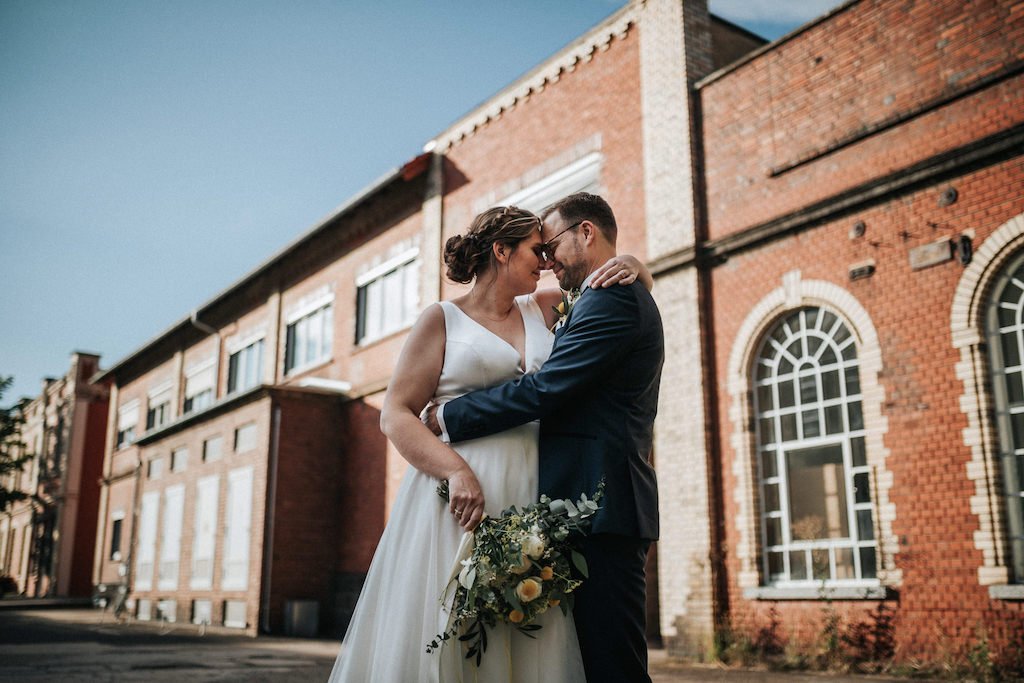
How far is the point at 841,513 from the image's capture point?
921 centimetres

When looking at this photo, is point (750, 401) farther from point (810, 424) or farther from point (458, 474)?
point (458, 474)

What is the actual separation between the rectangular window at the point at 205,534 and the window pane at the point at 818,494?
1337 centimetres

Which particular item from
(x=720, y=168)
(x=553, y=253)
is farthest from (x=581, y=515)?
(x=720, y=168)

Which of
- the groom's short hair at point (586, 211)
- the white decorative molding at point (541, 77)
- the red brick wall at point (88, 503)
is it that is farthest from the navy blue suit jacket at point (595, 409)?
the red brick wall at point (88, 503)

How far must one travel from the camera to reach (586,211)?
2.83m

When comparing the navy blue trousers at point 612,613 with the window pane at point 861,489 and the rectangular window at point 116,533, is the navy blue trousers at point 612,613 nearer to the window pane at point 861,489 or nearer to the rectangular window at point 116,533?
the window pane at point 861,489

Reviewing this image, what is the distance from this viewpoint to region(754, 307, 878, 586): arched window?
9039mm

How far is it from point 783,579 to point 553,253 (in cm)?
784

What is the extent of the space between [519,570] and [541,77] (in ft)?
42.6

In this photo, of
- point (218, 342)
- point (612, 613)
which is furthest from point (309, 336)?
point (612, 613)

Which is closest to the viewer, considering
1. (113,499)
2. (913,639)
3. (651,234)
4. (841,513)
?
(913,639)

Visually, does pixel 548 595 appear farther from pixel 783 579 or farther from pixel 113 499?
pixel 113 499

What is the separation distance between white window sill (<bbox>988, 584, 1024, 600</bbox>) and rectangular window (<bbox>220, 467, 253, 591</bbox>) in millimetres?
13498

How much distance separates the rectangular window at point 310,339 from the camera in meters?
19.7
